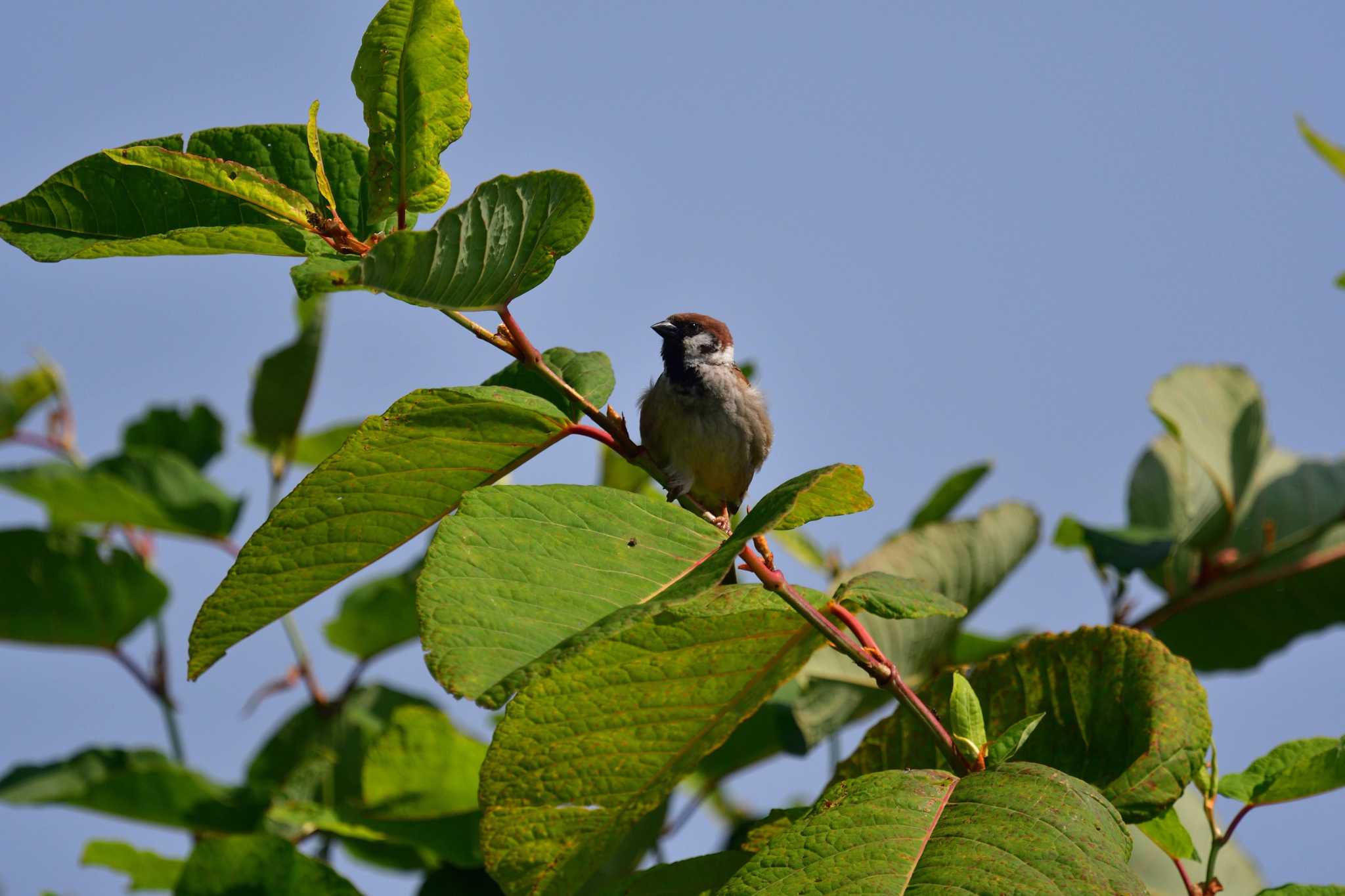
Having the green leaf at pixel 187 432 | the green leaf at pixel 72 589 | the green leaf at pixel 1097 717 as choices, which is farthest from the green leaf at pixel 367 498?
the green leaf at pixel 187 432

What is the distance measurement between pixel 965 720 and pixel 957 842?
0.24 metres

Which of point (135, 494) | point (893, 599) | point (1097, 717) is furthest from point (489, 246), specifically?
point (135, 494)

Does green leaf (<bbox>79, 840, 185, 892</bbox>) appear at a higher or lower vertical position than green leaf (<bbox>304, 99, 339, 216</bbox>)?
lower

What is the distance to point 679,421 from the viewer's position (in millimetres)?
3830

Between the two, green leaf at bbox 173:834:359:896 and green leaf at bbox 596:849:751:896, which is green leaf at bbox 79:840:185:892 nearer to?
green leaf at bbox 173:834:359:896

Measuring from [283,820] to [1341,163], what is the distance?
7.90 feet

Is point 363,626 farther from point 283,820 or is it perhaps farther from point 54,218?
point 54,218

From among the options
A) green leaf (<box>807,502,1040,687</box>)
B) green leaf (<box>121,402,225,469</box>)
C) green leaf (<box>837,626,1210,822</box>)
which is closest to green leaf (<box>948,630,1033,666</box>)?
green leaf (<box>807,502,1040,687</box>)

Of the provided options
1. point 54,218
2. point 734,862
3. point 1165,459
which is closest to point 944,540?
point 1165,459

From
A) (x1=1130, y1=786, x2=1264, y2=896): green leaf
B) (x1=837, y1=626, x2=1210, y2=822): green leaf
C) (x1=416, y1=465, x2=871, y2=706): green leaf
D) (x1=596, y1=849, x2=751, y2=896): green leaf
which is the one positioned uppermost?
(x1=416, y1=465, x2=871, y2=706): green leaf

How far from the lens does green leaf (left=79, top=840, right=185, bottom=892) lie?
2615mm

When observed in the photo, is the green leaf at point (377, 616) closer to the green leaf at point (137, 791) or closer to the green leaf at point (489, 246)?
the green leaf at point (137, 791)

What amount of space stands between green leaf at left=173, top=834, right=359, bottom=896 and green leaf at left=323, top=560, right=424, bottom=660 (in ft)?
3.10

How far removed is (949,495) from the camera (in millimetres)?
3252
